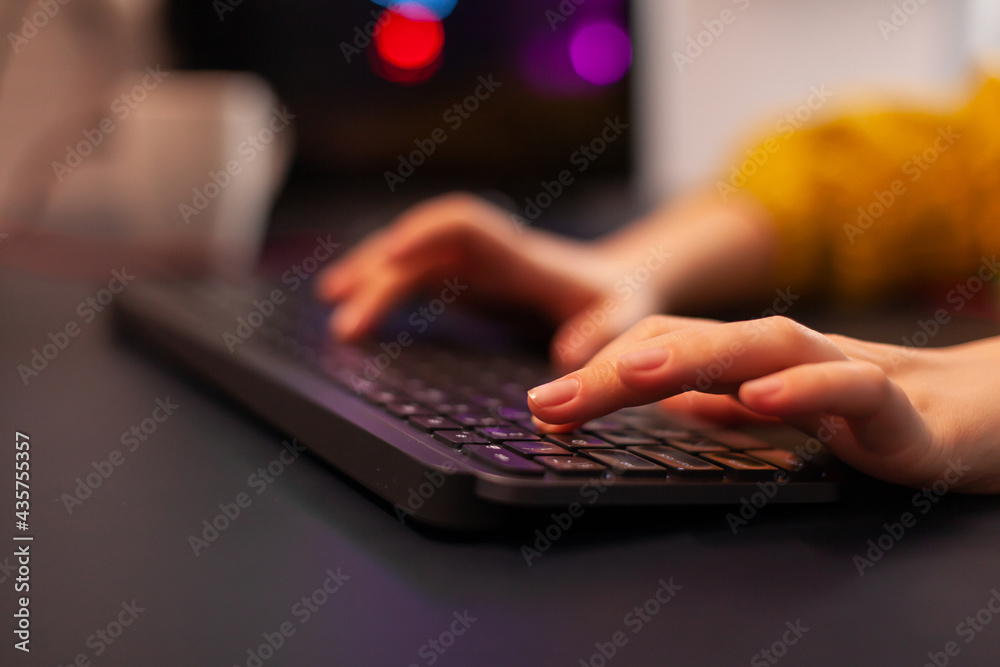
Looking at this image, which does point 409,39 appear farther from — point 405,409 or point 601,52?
point 405,409

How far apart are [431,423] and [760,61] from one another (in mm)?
2075

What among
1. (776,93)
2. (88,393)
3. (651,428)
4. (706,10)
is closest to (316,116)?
(706,10)

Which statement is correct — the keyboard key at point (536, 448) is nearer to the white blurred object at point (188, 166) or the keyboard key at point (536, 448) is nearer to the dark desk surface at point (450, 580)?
the dark desk surface at point (450, 580)

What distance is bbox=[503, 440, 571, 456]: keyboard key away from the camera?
27 centimetres

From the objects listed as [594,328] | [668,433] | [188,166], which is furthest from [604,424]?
[188,166]

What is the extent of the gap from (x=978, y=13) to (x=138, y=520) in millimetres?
2178

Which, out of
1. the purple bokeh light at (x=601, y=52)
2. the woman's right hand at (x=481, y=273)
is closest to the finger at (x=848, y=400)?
the woman's right hand at (x=481, y=273)

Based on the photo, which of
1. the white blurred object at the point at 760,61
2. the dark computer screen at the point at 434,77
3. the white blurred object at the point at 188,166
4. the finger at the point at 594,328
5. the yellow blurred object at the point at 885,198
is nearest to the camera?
the finger at the point at 594,328

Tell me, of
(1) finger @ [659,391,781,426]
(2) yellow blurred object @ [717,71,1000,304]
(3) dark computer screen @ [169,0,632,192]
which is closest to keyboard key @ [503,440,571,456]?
(1) finger @ [659,391,781,426]

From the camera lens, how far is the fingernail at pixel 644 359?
298 millimetres

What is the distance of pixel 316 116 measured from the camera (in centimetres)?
166

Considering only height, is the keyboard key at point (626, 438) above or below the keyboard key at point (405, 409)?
above

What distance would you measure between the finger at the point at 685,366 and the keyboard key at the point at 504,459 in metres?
0.03

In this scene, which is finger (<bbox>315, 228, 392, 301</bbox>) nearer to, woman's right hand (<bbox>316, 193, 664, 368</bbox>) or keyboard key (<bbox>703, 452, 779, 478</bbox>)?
woman's right hand (<bbox>316, 193, 664, 368</bbox>)
